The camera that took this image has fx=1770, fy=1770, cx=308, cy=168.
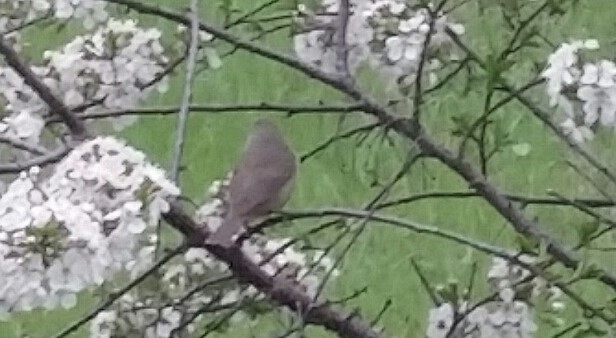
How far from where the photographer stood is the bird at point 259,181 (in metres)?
2.10

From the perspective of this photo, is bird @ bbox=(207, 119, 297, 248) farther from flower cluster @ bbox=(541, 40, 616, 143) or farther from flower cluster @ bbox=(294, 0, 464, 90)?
flower cluster @ bbox=(541, 40, 616, 143)

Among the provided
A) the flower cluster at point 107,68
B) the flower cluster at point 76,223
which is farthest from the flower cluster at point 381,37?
the flower cluster at point 76,223

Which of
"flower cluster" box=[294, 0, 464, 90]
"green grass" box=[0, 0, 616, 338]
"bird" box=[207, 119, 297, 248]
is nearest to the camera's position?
"bird" box=[207, 119, 297, 248]

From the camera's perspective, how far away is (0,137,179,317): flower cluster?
5.07ft

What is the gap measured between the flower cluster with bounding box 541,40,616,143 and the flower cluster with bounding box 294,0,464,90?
0.19 m

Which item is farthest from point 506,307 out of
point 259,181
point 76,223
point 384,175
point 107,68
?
point 384,175

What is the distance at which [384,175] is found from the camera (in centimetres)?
491

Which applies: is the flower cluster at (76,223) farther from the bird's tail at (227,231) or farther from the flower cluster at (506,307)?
the flower cluster at (506,307)

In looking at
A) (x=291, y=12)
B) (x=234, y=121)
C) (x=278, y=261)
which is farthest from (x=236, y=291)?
(x=234, y=121)

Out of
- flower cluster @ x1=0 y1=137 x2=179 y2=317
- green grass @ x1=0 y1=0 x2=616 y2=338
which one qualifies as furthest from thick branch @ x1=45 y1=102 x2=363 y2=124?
green grass @ x1=0 y1=0 x2=616 y2=338

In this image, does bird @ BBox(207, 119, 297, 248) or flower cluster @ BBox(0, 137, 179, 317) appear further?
bird @ BBox(207, 119, 297, 248)

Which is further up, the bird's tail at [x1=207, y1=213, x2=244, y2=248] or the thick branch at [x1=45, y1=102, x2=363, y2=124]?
the thick branch at [x1=45, y1=102, x2=363, y2=124]

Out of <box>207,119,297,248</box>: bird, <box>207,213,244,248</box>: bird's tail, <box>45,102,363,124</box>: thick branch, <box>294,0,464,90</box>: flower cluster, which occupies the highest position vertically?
<box>294,0,464,90</box>: flower cluster

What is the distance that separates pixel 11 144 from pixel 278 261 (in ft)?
1.54
